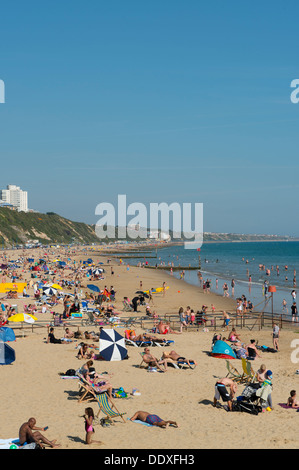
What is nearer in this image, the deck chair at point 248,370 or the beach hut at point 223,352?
the deck chair at point 248,370

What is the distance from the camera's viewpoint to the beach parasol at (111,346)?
15.0 meters

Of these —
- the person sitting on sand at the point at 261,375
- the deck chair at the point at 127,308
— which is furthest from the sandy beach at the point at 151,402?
the deck chair at the point at 127,308

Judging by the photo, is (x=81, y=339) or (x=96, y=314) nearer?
(x=81, y=339)

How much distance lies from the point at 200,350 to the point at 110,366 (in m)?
4.04

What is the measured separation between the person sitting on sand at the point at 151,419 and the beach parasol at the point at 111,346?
4973 millimetres

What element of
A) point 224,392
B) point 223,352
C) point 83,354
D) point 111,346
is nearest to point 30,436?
point 224,392

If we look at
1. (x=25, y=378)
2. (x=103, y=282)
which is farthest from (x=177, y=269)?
(x=25, y=378)

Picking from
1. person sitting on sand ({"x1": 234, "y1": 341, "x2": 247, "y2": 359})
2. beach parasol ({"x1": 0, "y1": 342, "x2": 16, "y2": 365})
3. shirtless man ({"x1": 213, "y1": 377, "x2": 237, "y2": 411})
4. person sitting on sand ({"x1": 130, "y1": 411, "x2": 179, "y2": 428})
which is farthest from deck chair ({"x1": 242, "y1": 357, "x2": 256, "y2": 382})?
beach parasol ({"x1": 0, "y1": 342, "x2": 16, "y2": 365})

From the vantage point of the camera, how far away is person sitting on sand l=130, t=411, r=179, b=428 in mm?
9766

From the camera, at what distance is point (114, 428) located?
9.80 meters

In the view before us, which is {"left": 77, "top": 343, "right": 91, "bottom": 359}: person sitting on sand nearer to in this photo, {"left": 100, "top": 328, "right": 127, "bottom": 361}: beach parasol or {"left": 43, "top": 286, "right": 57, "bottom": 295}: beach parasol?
{"left": 100, "top": 328, "right": 127, "bottom": 361}: beach parasol

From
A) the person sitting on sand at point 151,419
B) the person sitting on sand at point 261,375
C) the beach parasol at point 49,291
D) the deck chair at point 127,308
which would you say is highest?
the beach parasol at point 49,291

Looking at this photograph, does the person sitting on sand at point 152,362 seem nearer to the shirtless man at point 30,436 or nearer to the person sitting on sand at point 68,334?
the person sitting on sand at point 68,334
